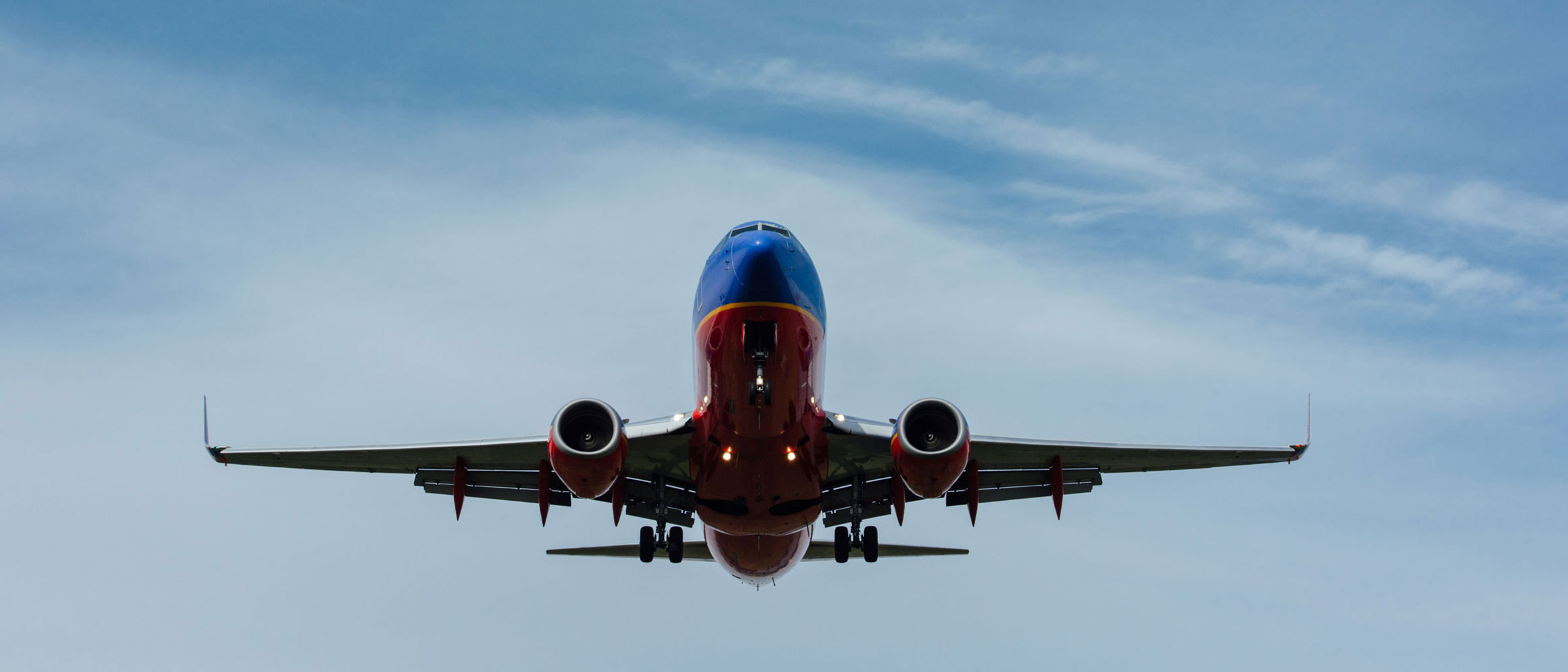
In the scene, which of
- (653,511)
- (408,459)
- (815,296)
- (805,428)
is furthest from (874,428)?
(408,459)

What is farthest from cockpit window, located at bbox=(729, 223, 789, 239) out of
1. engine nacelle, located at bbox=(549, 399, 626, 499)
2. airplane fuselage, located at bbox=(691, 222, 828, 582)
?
engine nacelle, located at bbox=(549, 399, 626, 499)

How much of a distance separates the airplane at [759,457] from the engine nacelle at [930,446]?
28 mm

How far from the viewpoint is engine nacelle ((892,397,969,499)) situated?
2069 cm

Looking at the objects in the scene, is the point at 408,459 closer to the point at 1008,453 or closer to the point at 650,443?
the point at 650,443

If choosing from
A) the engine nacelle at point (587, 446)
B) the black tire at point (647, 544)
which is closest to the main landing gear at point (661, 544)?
the black tire at point (647, 544)

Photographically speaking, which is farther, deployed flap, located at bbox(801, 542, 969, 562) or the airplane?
deployed flap, located at bbox(801, 542, 969, 562)

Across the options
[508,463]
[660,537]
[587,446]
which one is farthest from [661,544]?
[587,446]

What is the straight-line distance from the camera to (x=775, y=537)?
2661 cm

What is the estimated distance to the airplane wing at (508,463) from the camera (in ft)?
78.6

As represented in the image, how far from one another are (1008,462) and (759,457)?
586 cm

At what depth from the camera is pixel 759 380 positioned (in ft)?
68.3

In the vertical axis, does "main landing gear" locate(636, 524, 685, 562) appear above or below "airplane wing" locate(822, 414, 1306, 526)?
below

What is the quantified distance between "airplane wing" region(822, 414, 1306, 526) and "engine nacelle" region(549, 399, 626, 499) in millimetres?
4414

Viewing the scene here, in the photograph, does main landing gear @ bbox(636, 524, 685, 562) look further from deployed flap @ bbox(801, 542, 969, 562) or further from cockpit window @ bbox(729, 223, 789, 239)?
cockpit window @ bbox(729, 223, 789, 239)
